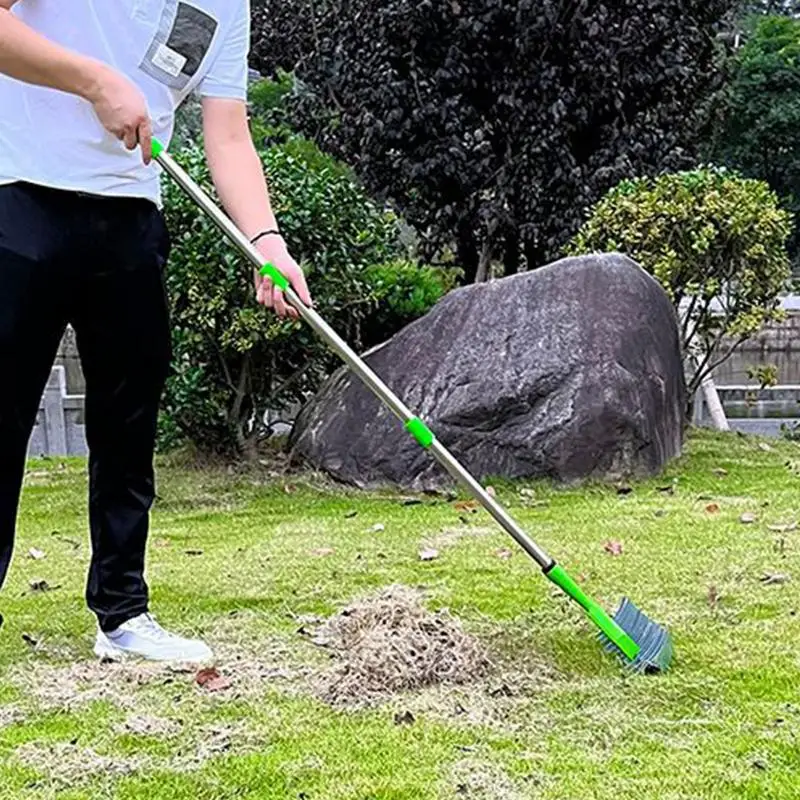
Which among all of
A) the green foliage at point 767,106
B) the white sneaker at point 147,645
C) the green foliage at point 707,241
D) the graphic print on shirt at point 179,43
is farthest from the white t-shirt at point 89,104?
the green foliage at point 767,106

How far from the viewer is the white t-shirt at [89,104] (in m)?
2.19

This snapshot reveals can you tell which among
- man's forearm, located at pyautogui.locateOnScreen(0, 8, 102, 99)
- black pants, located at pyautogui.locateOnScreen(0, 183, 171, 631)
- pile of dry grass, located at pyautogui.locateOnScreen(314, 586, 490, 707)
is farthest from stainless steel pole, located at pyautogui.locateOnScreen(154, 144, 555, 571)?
man's forearm, located at pyautogui.locateOnScreen(0, 8, 102, 99)

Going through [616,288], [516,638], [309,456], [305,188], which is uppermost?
[305,188]

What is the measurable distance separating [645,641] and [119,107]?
1401 mm

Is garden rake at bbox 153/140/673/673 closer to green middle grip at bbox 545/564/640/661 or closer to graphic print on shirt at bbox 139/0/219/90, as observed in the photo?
green middle grip at bbox 545/564/640/661

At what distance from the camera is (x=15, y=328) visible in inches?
87.4

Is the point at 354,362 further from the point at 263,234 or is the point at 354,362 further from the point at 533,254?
the point at 533,254

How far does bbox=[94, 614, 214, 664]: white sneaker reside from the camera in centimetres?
244

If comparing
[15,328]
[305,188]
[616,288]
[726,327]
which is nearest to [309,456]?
[305,188]

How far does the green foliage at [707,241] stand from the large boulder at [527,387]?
659mm

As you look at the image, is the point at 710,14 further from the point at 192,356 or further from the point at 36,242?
the point at 36,242

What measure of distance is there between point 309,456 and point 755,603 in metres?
2.83

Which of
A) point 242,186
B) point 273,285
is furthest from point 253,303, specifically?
point 273,285

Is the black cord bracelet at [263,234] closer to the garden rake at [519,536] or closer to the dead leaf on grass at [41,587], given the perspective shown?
the garden rake at [519,536]
